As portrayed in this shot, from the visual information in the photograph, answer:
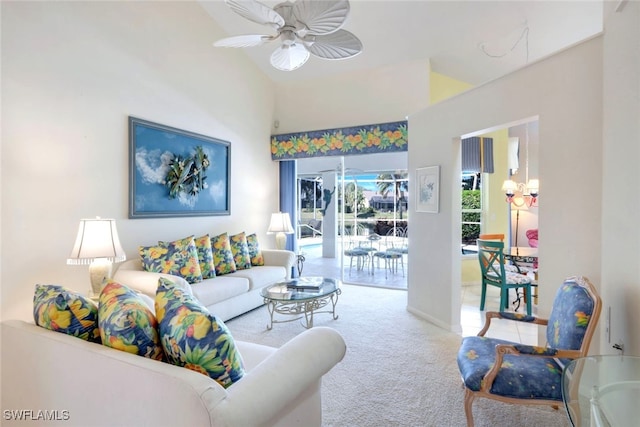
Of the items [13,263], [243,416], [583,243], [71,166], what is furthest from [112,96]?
[583,243]

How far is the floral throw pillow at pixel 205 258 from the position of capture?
3924 millimetres

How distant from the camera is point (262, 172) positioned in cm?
579

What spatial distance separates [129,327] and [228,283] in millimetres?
2454

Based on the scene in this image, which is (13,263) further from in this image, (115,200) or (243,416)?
(243,416)

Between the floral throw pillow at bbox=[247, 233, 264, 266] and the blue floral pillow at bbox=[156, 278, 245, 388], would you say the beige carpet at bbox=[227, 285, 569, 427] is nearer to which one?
the floral throw pillow at bbox=[247, 233, 264, 266]

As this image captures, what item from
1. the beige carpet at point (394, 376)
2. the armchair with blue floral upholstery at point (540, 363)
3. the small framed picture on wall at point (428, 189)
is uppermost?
the small framed picture on wall at point (428, 189)

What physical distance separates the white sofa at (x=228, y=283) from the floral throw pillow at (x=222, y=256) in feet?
0.33

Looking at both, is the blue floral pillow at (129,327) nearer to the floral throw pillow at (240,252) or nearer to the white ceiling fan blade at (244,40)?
the white ceiling fan blade at (244,40)

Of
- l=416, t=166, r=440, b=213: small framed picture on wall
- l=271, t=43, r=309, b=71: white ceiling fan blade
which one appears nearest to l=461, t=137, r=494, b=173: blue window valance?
l=416, t=166, r=440, b=213: small framed picture on wall

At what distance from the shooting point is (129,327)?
4.37 feet

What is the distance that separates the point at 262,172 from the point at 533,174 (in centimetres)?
546

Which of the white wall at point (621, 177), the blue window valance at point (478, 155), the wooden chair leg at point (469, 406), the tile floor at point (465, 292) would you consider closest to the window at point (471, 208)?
the blue window valance at point (478, 155)

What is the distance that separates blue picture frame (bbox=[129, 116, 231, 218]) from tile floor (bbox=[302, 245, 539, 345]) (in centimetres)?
260

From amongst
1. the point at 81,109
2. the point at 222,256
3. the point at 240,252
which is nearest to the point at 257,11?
the point at 81,109
